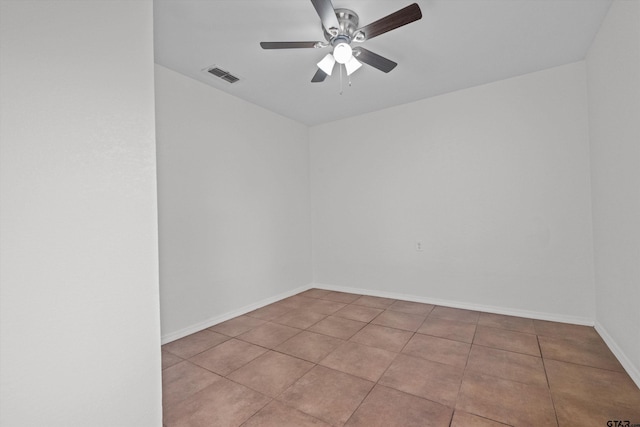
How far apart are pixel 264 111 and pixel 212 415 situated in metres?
3.57

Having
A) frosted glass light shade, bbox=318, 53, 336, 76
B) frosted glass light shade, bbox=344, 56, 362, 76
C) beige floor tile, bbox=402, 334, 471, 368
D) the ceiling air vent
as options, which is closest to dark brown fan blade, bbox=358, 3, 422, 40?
frosted glass light shade, bbox=344, 56, 362, 76

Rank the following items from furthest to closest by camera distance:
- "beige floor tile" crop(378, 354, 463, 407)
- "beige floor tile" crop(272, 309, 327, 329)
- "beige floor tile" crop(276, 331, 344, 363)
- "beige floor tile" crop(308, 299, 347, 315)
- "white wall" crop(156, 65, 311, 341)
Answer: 1. "beige floor tile" crop(308, 299, 347, 315)
2. "beige floor tile" crop(272, 309, 327, 329)
3. "white wall" crop(156, 65, 311, 341)
4. "beige floor tile" crop(276, 331, 344, 363)
5. "beige floor tile" crop(378, 354, 463, 407)

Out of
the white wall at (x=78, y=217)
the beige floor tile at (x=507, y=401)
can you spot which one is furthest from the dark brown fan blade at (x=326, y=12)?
the beige floor tile at (x=507, y=401)

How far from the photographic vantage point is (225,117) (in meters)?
3.44

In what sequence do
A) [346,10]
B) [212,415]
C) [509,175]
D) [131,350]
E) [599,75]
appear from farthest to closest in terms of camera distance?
[509,175] → [599,75] → [346,10] → [212,415] → [131,350]

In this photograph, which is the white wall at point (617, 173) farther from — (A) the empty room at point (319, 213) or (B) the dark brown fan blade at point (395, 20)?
(B) the dark brown fan blade at point (395, 20)

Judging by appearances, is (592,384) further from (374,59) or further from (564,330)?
(374,59)

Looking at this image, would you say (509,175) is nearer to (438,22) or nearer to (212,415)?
(438,22)

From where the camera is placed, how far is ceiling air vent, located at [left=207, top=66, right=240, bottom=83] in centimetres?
290

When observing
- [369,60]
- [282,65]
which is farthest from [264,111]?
[369,60]

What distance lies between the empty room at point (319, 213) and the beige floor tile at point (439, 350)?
0.04 meters

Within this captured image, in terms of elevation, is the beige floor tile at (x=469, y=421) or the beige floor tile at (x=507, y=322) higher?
the beige floor tile at (x=507, y=322)

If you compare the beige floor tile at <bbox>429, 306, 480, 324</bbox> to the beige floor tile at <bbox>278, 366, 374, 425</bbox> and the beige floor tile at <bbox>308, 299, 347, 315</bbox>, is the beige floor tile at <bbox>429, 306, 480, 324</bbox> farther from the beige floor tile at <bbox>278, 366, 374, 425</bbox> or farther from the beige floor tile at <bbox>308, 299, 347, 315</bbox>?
the beige floor tile at <bbox>278, 366, 374, 425</bbox>

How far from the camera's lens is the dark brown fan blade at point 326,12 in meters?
1.71
